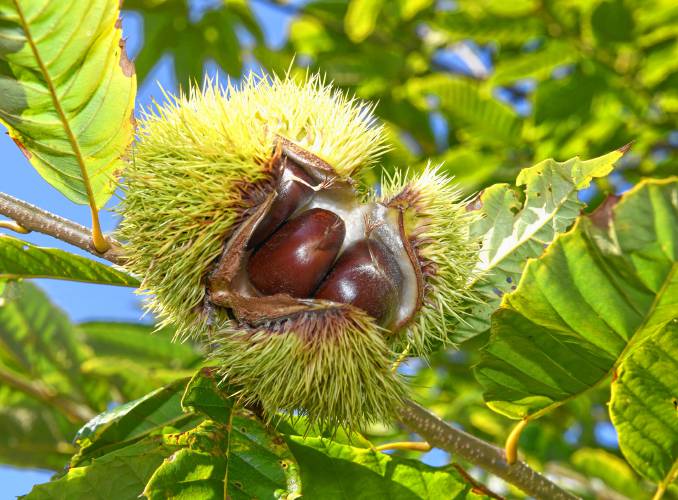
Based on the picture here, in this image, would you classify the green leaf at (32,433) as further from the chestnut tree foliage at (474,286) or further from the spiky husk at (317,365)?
the spiky husk at (317,365)

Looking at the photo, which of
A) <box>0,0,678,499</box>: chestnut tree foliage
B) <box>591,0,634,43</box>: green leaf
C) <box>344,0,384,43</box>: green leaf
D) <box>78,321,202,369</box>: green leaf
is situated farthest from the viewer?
<box>344,0,384,43</box>: green leaf

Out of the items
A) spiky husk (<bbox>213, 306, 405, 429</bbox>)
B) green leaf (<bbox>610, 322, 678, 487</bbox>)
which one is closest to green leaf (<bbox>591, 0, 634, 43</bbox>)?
green leaf (<bbox>610, 322, 678, 487</bbox>)

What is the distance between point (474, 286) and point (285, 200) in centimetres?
45

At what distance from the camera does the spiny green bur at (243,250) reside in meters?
1.17

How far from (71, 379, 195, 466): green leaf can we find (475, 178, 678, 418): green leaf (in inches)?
24.5

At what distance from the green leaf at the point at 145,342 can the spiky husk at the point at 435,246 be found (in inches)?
53.8

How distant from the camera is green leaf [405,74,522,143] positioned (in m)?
2.69

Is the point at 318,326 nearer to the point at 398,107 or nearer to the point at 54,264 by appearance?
the point at 54,264

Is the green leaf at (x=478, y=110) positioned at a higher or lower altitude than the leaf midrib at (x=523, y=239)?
higher

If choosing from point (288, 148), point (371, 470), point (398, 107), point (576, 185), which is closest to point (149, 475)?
point (371, 470)

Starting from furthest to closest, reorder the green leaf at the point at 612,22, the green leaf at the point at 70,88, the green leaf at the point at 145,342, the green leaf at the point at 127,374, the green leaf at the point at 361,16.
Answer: the green leaf at the point at 361,16
the green leaf at the point at 145,342
the green leaf at the point at 612,22
the green leaf at the point at 127,374
the green leaf at the point at 70,88

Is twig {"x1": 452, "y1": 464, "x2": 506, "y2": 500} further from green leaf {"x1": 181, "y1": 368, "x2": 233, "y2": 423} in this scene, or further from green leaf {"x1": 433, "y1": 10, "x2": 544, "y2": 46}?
green leaf {"x1": 433, "y1": 10, "x2": 544, "y2": 46}

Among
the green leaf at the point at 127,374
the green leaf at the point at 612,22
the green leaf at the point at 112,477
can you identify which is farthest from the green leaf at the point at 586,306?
the green leaf at the point at 612,22

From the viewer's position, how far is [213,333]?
4.14 ft
